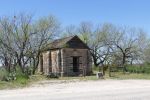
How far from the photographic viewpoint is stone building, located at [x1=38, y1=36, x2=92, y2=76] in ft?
126

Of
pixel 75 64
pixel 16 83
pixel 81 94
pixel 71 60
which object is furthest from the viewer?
pixel 75 64

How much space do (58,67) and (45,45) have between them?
3780 millimetres

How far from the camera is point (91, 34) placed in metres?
55.8

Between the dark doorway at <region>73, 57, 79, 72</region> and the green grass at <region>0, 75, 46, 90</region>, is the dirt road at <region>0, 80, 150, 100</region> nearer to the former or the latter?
the green grass at <region>0, 75, 46, 90</region>

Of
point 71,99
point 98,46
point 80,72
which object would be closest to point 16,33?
point 80,72

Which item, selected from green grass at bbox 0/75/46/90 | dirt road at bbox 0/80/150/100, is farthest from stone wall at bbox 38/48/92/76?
dirt road at bbox 0/80/150/100

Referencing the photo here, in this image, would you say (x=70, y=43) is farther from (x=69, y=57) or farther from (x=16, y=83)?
(x=16, y=83)

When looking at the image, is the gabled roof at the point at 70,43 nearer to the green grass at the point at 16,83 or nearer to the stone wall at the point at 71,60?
the stone wall at the point at 71,60

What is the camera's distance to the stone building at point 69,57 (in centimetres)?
3831

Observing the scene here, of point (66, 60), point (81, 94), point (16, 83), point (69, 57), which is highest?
point (69, 57)

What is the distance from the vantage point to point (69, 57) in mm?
38719

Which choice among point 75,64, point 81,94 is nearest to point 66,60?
point 75,64

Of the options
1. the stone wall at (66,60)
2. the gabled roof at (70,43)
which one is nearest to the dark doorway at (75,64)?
the stone wall at (66,60)

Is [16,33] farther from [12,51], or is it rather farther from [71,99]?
[71,99]
